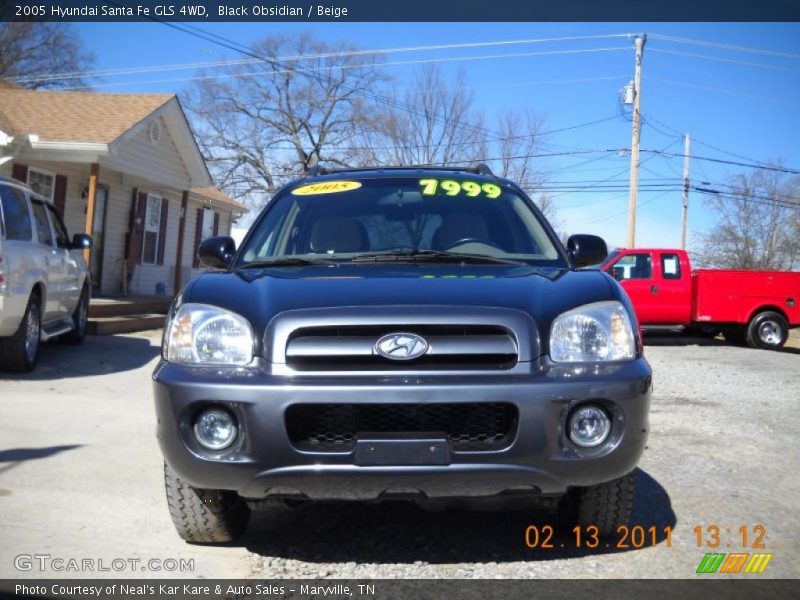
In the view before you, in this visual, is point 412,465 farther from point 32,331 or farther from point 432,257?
point 32,331

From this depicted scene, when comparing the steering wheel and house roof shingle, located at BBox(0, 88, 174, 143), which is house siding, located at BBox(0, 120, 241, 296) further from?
the steering wheel

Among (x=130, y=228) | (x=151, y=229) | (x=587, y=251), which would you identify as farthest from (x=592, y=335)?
(x=151, y=229)

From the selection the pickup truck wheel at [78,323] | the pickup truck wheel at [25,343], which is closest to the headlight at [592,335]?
the pickup truck wheel at [25,343]

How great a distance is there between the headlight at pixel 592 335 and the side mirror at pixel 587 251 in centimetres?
98

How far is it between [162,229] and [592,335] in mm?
19729

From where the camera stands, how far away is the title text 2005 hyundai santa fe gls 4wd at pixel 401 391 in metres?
2.77

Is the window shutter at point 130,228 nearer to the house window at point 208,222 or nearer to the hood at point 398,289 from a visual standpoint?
the house window at point 208,222

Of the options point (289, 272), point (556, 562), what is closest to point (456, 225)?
point (289, 272)

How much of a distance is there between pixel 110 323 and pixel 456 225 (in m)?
9.26

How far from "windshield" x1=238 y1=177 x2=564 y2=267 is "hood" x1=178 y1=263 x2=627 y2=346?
0.46 meters

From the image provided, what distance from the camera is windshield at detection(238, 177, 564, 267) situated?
13.4ft

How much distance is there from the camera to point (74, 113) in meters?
16.0

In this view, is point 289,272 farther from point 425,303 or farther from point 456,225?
point 456,225

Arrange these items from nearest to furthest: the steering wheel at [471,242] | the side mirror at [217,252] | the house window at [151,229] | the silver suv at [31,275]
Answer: the side mirror at [217,252], the steering wheel at [471,242], the silver suv at [31,275], the house window at [151,229]
